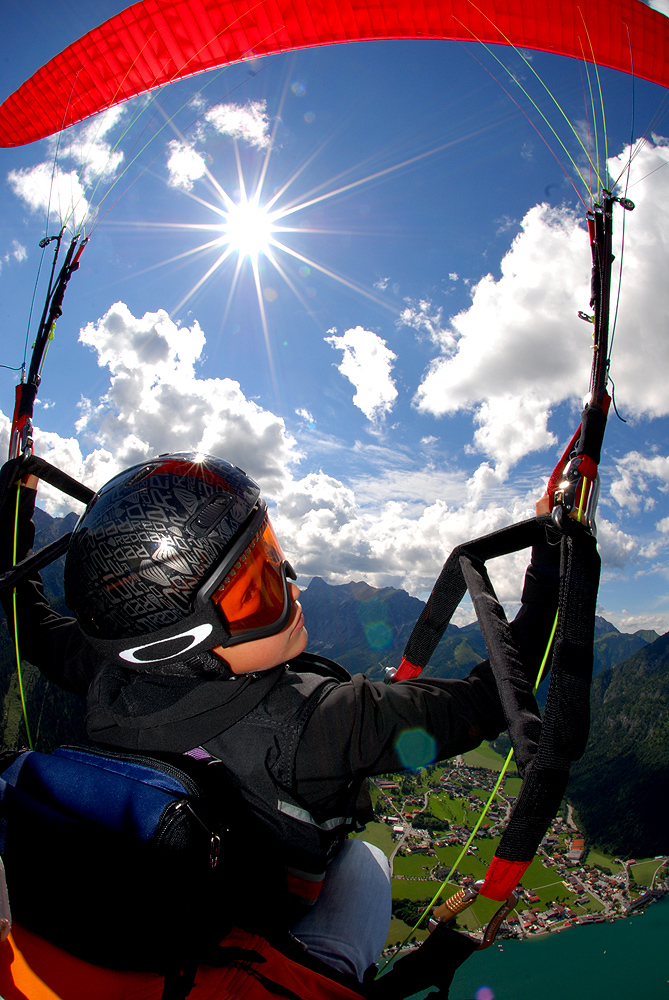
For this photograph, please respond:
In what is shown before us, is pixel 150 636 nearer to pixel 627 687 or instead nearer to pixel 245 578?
pixel 245 578

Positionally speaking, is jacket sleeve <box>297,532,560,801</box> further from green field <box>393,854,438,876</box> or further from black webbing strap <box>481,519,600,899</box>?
green field <box>393,854,438,876</box>

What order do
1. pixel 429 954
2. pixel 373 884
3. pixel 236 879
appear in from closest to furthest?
pixel 236 879 < pixel 429 954 < pixel 373 884

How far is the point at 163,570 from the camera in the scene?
1.89m

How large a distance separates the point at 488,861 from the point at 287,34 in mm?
82023

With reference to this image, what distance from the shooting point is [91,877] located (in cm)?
129

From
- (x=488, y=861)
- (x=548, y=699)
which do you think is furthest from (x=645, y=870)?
(x=548, y=699)

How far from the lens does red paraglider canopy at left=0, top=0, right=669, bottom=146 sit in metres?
7.57

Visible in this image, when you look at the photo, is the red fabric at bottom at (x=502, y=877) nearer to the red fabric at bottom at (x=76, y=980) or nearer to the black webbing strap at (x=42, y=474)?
the red fabric at bottom at (x=76, y=980)

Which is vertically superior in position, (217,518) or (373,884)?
(217,518)

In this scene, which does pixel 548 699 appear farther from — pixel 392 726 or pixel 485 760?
pixel 485 760

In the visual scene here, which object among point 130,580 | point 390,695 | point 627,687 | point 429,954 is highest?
point 130,580

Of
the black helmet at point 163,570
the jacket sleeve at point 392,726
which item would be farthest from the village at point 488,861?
the black helmet at point 163,570

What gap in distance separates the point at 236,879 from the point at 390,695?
33.1 inches

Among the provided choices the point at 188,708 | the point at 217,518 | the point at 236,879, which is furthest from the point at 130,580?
the point at 236,879
